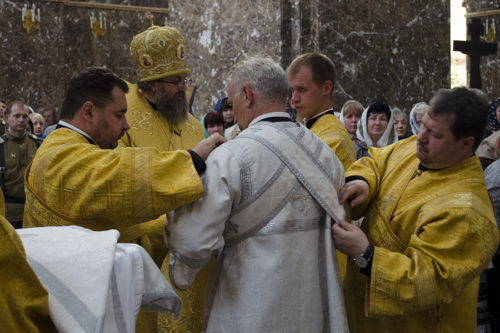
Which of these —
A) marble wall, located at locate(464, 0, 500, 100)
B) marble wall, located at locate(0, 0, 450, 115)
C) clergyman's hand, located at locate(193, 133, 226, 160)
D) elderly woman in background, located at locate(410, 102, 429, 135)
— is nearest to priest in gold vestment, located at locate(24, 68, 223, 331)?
clergyman's hand, located at locate(193, 133, 226, 160)

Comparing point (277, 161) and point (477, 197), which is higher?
point (277, 161)

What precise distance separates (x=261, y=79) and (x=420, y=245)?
913 millimetres

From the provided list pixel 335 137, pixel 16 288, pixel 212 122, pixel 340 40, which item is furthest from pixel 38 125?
pixel 16 288

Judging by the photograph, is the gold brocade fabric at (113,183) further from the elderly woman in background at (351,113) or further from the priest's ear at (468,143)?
the elderly woman in background at (351,113)

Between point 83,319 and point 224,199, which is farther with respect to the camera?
point 224,199

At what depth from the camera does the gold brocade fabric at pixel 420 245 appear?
244 cm

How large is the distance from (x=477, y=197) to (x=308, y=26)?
3356 mm

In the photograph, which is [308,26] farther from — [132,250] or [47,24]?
[47,24]

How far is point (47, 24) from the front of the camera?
1217 centimetres

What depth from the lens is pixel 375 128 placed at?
19.6 feet

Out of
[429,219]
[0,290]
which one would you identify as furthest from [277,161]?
[0,290]

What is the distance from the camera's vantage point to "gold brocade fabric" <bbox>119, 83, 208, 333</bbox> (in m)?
3.59

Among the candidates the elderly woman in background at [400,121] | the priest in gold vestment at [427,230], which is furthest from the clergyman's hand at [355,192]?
the elderly woman in background at [400,121]

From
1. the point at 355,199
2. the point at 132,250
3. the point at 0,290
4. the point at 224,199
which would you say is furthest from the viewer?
the point at 355,199
